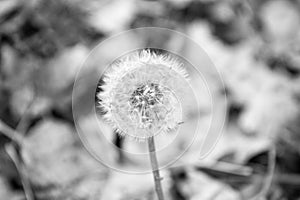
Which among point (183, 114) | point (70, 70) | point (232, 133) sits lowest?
point (183, 114)

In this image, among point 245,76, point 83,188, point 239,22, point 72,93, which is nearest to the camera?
point 83,188

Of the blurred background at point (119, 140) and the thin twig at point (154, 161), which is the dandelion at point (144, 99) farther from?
the blurred background at point (119, 140)

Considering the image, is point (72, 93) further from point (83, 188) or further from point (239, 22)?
point (239, 22)

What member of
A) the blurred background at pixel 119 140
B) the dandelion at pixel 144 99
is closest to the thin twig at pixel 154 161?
the dandelion at pixel 144 99

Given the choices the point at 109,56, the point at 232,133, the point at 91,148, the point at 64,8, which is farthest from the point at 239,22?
the point at 91,148

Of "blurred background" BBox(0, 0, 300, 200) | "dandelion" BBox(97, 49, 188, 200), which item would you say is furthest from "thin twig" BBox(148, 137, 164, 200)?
"blurred background" BBox(0, 0, 300, 200)

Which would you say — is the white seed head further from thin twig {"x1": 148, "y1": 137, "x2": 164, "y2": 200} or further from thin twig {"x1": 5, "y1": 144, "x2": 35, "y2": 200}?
thin twig {"x1": 5, "y1": 144, "x2": 35, "y2": 200}


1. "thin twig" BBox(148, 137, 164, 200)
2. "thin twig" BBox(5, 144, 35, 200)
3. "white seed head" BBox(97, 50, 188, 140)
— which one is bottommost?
"thin twig" BBox(148, 137, 164, 200)
